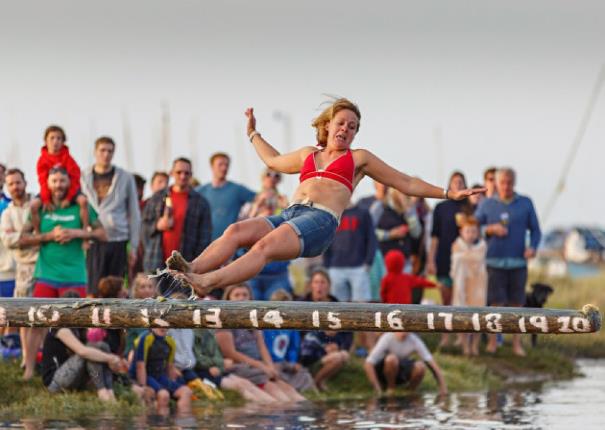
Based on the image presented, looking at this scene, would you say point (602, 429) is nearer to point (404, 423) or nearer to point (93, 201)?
point (404, 423)

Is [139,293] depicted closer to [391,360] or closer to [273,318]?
[391,360]

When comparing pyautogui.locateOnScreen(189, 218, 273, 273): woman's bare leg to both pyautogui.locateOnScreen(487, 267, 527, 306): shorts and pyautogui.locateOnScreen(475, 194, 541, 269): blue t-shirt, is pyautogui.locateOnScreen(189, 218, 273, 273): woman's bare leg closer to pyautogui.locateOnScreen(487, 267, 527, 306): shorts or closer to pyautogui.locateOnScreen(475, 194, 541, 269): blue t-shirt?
pyautogui.locateOnScreen(475, 194, 541, 269): blue t-shirt

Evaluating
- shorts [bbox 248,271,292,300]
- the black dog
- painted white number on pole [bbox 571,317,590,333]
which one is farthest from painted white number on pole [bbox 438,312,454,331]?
the black dog

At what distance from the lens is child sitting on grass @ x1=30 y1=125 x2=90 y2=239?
1778 cm

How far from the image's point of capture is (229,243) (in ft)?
42.9

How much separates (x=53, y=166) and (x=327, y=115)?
4.87 meters

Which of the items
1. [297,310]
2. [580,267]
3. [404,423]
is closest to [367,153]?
[297,310]

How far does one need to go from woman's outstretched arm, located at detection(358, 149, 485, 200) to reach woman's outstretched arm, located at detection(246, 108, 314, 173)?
49cm

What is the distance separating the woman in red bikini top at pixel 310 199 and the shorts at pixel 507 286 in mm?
8395

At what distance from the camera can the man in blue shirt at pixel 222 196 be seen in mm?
20469

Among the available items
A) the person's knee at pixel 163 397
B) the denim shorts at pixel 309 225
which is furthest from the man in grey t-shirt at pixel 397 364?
the denim shorts at pixel 309 225

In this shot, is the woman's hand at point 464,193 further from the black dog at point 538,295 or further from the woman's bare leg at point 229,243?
the black dog at point 538,295

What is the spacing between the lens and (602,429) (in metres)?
15.7

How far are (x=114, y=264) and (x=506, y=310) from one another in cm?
712
